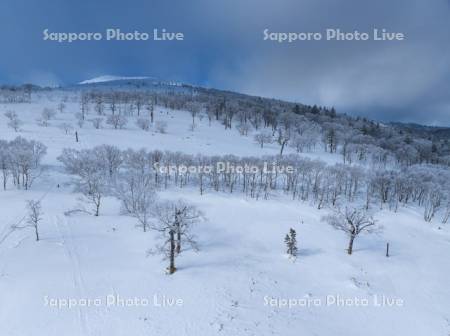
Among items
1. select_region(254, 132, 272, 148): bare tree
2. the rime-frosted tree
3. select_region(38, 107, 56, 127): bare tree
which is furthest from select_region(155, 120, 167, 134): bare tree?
the rime-frosted tree

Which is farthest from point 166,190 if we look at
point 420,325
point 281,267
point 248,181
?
point 420,325

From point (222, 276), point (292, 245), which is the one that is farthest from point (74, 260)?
point (292, 245)

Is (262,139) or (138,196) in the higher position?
(262,139)

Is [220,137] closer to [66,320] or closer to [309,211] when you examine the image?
[309,211]

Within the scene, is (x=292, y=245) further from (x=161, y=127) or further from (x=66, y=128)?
(x=66, y=128)

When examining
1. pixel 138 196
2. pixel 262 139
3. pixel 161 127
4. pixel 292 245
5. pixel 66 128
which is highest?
pixel 161 127

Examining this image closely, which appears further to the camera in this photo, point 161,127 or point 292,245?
point 161,127

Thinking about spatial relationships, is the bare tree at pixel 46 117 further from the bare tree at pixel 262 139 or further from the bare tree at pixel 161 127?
the bare tree at pixel 262 139
